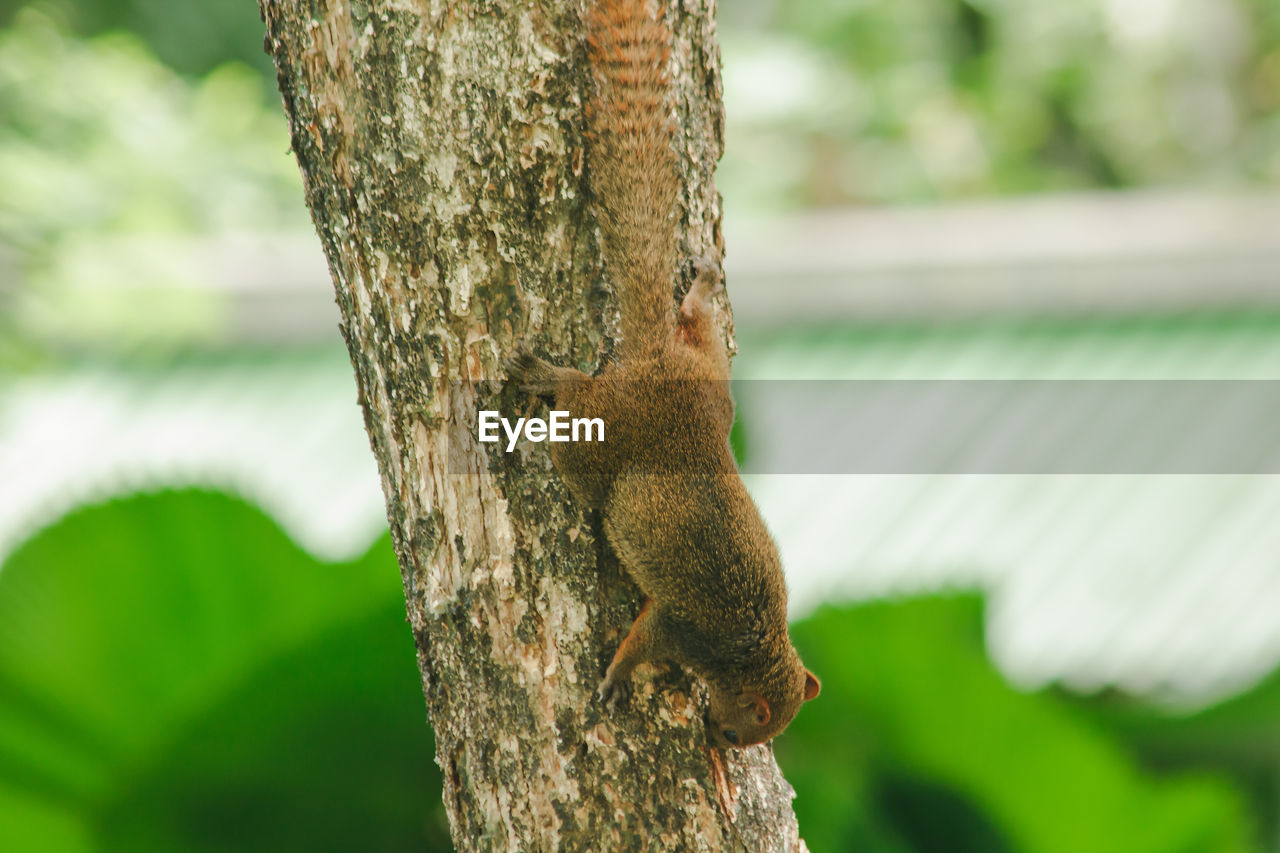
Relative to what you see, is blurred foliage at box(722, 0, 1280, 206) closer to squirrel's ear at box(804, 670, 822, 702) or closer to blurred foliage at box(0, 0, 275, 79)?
blurred foliage at box(0, 0, 275, 79)

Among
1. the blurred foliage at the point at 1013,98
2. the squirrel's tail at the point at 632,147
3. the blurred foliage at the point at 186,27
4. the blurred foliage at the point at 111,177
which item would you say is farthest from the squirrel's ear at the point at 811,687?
the blurred foliage at the point at 1013,98

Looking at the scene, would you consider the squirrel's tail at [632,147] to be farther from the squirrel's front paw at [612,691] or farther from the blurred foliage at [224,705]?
the blurred foliage at [224,705]

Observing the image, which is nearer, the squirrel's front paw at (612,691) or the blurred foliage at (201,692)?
the squirrel's front paw at (612,691)

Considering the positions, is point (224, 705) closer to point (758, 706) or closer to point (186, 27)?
point (758, 706)

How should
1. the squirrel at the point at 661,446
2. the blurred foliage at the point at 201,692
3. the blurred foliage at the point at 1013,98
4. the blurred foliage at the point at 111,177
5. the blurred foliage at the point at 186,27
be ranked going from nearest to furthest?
the squirrel at the point at 661,446 → the blurred foliage at the point at 201,692 → the blurred foliage at the point at 111,177 → the blurred foliage at the point at 186,27 → the blurred foliage at the point at 1013,98

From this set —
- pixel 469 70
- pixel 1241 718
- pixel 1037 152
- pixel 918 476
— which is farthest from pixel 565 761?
pixel 1037 152


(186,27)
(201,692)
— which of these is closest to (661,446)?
(201,692)

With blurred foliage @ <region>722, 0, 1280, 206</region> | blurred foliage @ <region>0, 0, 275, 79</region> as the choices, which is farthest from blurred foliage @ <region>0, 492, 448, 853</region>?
blurred foliage @ <region>722, 0, 1280, 206</region>
